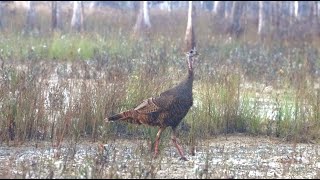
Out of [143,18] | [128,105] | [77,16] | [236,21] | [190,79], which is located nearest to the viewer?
→ [190,79]

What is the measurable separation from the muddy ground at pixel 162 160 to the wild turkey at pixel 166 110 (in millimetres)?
235

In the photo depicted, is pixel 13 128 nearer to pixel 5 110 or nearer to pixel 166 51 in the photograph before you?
pixel 5 110

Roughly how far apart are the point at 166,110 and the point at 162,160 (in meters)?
0.47

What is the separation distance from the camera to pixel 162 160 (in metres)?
6.90

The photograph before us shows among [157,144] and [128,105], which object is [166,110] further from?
[128,105]

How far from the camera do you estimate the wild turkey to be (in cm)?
691

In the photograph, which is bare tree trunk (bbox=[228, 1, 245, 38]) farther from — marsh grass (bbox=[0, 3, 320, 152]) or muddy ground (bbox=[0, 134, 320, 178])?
muddy ground (bbox=[0, 134, 320, 178])

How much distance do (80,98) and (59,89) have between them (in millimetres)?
343

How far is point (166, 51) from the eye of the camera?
14898 millimetres

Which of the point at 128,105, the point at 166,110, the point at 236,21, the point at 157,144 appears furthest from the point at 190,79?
the point at 236,21

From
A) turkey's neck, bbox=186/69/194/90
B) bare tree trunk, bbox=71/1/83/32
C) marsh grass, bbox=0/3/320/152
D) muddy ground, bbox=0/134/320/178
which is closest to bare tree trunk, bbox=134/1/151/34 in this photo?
bare tree trunk, bbox=71/1/83/32

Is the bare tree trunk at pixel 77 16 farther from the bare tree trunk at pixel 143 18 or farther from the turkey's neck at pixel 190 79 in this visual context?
the turkey's neck at pixel 190 79

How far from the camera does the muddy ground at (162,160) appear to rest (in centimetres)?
595

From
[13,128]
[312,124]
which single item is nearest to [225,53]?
[312,124]
